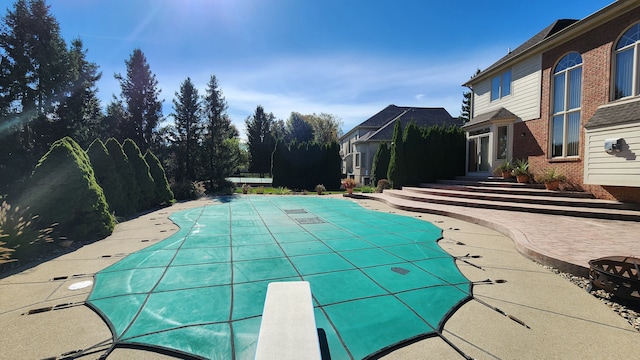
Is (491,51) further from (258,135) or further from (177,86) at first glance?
(258,135)

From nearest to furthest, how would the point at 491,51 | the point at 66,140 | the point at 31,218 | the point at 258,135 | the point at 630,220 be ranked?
1. the point at 31,218
2. the point at 66,140
3. the point at 630,220
4. the point at 491,51
5. the point at 258,135

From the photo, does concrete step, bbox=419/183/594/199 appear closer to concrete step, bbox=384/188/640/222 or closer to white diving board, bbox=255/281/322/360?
concrete step, bbox=384/188/640/222

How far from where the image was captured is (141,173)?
11320 mm

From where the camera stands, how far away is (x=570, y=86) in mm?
10336

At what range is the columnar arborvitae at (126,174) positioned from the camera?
9.80 m

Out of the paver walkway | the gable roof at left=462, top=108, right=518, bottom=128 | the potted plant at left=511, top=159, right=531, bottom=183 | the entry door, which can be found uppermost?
the gable roof at left=462, top=108, right=518, bottom=128

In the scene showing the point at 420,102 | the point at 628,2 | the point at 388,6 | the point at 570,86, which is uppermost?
the point at 420,102

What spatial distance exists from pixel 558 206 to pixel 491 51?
1076 cm

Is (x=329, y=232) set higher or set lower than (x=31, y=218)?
lower

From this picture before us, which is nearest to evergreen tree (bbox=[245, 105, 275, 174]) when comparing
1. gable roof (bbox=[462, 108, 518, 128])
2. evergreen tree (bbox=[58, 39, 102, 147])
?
evergreen tree (bbox=[58, 39, 102, 147])

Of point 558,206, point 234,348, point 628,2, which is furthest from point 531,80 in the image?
point 234,348

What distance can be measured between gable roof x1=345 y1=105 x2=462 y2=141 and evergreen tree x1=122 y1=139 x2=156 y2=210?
19.4 m

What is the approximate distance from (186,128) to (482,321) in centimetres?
2296

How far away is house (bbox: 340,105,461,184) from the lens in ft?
87.5
